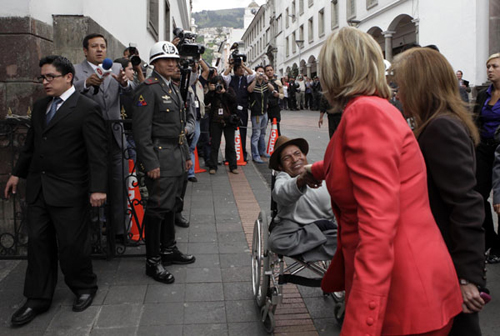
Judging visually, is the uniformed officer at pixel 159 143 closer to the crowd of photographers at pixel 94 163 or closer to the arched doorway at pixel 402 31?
the crowd of photographers at pixel 94 163

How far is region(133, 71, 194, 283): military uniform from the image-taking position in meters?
4.28

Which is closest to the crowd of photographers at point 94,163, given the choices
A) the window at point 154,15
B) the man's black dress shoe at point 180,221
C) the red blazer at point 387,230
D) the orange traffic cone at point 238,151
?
the man's black dress shoe at point 180,221

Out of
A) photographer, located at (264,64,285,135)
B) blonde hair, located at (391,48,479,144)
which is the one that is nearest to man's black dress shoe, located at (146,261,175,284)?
blonde hair, located at (391,48,479,144)

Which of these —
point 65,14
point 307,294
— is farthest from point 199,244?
point 65,14

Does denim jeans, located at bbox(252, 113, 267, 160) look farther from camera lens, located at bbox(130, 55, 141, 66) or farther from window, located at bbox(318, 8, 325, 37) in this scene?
window, located at bbox(318, 8, 325, 37)

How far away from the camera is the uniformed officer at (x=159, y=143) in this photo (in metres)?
4.28

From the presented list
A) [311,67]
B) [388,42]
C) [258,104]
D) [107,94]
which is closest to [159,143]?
[107,94]

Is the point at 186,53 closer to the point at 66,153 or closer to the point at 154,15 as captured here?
the point at 66,153

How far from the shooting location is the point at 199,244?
5469mm

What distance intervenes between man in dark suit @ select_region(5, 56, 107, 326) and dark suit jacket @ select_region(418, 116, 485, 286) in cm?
268

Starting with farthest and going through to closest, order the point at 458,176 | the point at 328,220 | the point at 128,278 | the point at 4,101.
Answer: the point at 4,101
the point at 128,278
the point at 328,220
the point at 458,176

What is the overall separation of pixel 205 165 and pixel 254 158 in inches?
45.3

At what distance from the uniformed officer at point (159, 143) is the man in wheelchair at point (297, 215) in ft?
3.83

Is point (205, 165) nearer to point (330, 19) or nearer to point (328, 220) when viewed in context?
point (328, 220)
